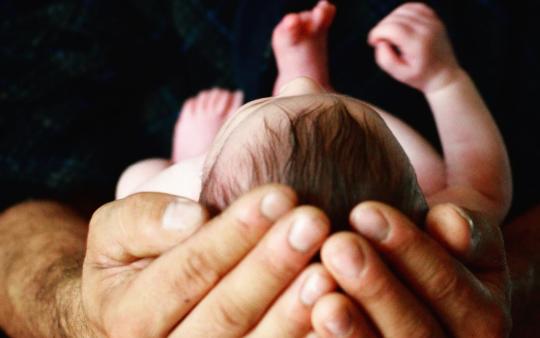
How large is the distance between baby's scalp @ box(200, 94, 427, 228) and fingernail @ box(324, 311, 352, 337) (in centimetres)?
10

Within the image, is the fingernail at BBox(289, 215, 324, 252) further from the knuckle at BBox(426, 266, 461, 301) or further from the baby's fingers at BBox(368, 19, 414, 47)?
the baby's fingers at BBox(368, 19, 414, 47)

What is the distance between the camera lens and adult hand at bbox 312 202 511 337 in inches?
17.9

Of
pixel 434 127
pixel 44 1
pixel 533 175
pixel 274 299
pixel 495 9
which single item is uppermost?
pixel 44 1

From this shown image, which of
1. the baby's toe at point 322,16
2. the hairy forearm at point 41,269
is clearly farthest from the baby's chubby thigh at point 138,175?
the baby's toe at point 322,16

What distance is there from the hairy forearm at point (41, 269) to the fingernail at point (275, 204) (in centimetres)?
36

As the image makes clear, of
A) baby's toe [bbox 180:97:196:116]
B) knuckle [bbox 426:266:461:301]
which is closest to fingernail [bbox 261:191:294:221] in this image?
knuckle [bbox 426:266:461:301]

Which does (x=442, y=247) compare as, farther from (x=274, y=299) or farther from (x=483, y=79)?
(x=483, y=79)

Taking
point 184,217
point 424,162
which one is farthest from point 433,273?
point 424,162

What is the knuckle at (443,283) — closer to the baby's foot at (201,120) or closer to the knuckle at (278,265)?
the knuckle at (278,265)

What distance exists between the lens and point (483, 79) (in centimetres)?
123

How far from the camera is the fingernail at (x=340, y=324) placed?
1.49 feet

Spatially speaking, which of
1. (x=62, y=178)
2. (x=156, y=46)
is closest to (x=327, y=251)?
(x=62, y=178)

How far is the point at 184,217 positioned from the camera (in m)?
0.52

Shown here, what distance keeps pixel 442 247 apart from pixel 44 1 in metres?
1.10
